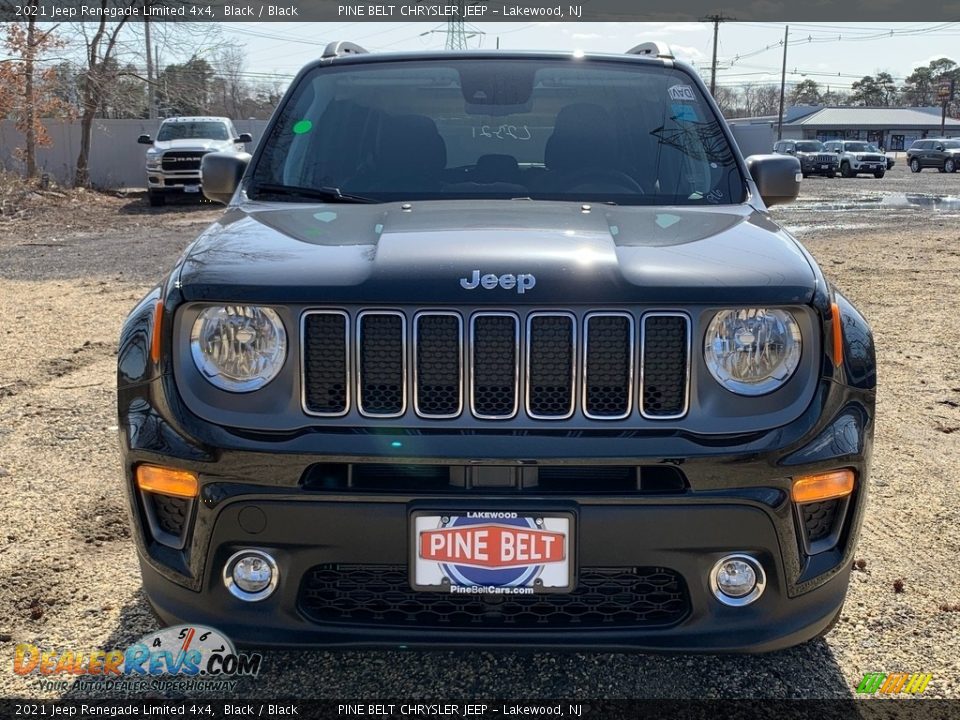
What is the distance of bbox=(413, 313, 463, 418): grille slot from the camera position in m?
2.24

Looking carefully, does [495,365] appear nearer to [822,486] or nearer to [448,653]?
[822,486]

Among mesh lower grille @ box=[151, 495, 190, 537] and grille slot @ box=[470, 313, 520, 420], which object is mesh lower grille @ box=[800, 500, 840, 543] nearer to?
grille slot @ box=[470, 313, 520, 420]

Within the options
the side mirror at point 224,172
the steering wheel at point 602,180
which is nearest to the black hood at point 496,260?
the steering wheel at point 602,180

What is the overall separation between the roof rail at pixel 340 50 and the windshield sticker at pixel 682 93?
132 centimetres

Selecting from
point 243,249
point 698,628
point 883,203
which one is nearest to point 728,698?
point 698,628

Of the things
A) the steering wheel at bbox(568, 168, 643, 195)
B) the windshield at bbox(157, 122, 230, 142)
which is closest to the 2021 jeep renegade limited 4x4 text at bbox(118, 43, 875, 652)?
the steering wheel at bbox(568, 168, 643, 195)

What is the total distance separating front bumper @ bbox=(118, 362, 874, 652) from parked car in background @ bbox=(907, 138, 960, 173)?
49971 mm

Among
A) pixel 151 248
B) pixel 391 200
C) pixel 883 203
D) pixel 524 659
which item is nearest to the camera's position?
pixel 524 659

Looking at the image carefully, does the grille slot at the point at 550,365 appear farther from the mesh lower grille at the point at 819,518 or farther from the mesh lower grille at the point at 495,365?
the mesh lower grille at the point at 819,518

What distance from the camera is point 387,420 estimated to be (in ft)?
7.32

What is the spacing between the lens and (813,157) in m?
43.1

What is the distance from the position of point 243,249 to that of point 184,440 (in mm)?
580

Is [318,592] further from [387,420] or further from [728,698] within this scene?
[728,698]

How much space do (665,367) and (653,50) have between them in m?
2.31
